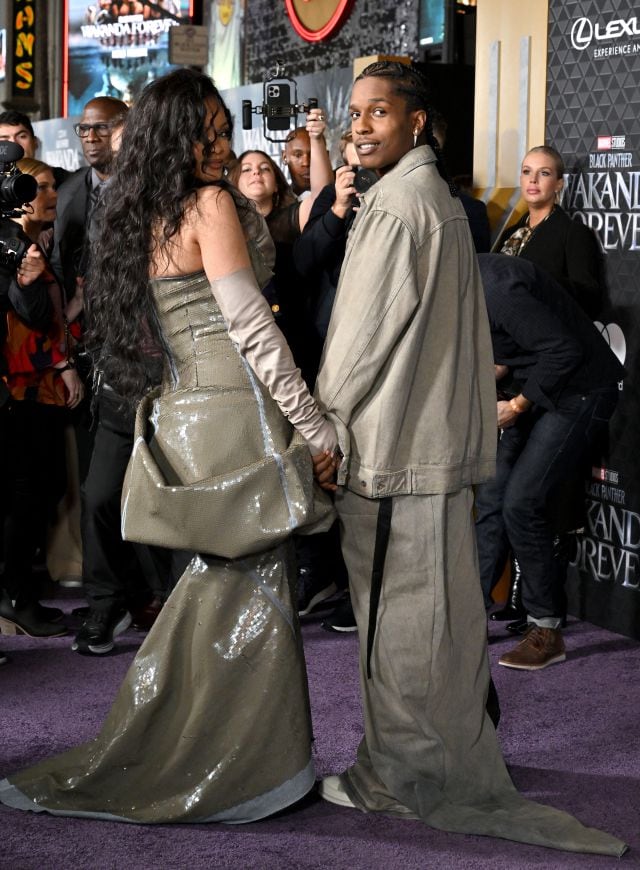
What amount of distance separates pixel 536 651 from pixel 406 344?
1.89 m

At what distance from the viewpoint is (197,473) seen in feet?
9.00

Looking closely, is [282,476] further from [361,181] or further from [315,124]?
[315,124]

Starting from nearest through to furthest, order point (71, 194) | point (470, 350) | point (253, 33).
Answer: point (470, 350) < point (71, 194) < point (253, 33)

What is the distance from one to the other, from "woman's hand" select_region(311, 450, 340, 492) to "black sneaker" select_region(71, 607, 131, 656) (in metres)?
1.78

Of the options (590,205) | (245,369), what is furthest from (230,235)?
(590,205)

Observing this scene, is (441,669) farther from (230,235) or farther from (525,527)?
(525,527)

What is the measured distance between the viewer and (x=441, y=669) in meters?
2.79

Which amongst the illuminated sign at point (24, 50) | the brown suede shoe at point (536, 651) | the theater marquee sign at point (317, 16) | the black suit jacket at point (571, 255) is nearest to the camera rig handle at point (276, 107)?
the black suit jacket at point (571, 255)

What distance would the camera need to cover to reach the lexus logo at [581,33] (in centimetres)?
470

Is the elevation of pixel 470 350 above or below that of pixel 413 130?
below

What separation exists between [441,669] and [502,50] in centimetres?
331

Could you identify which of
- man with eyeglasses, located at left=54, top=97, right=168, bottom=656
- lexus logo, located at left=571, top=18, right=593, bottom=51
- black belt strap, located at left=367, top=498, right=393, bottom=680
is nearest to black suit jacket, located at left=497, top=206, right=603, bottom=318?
lexus logo, located at left=571, top=18, right=593, bottom=51

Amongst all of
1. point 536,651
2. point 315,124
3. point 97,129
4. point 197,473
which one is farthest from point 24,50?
point 197,473

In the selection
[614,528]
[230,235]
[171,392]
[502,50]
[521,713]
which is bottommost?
[521,713]
